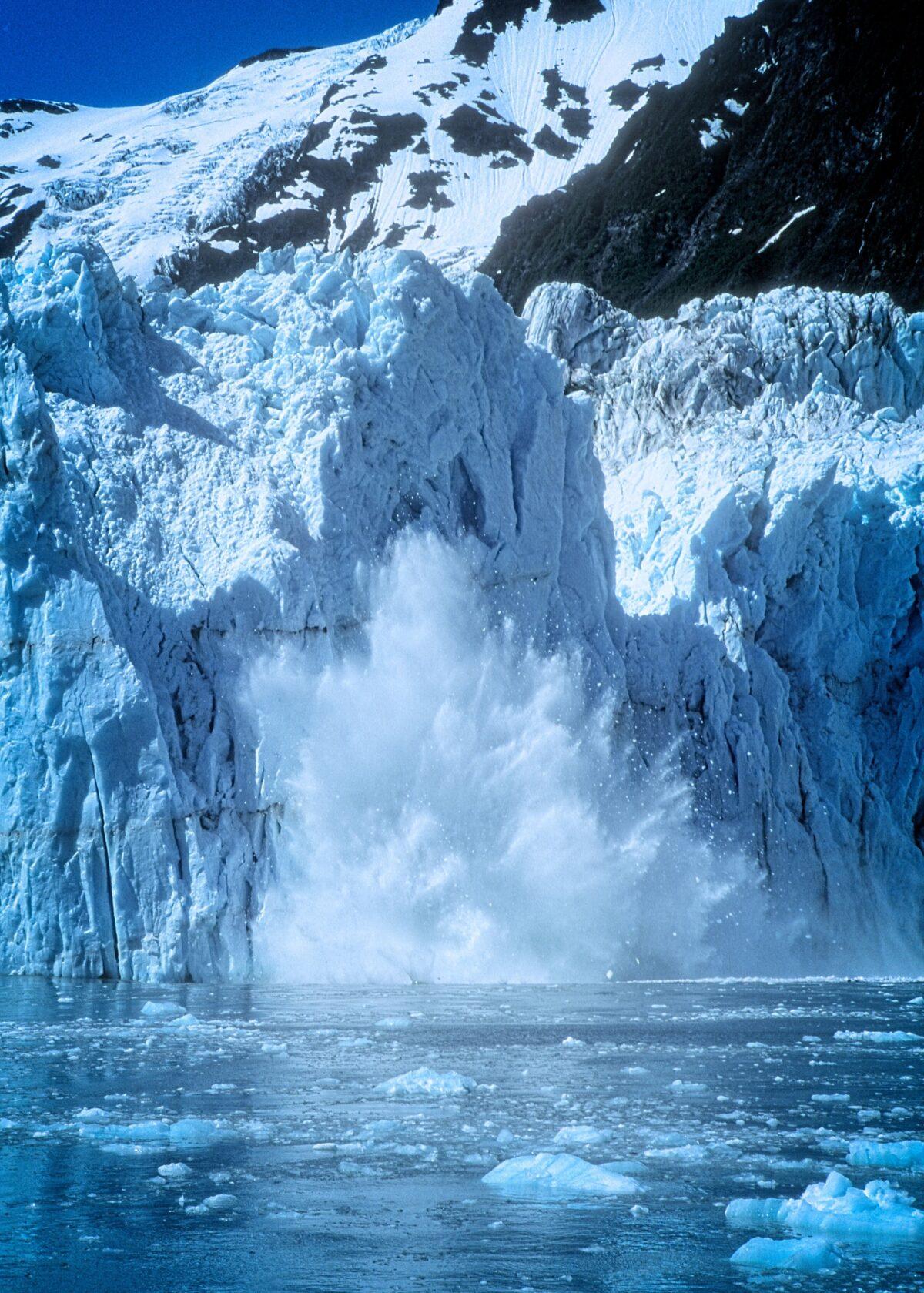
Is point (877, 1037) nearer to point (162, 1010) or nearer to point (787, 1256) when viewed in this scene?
point (162, 1010)

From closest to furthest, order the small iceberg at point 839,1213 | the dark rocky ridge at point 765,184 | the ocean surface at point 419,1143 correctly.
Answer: the ocean surface at point 419,1143 < the small iceberg at point 839,1213 < the dark rocky ridge at point 765,184

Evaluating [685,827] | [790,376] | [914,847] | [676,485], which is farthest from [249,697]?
[790,376]

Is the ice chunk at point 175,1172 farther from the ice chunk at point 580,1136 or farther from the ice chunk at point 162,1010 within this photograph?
the ice chunk at point 162,1010

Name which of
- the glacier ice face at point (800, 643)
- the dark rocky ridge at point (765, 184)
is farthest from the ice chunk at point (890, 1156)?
the dark rocky ridge at point (765, 184)

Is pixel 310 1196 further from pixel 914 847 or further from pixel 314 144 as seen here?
pixel 314 144

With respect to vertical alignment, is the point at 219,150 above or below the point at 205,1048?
above

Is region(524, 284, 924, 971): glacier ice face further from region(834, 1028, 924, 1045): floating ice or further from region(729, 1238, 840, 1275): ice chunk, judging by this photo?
region(729, 1238, 840, 1275): ice chunk

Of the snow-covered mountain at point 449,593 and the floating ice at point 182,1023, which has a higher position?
the snow-covered mountain at point 449,593
